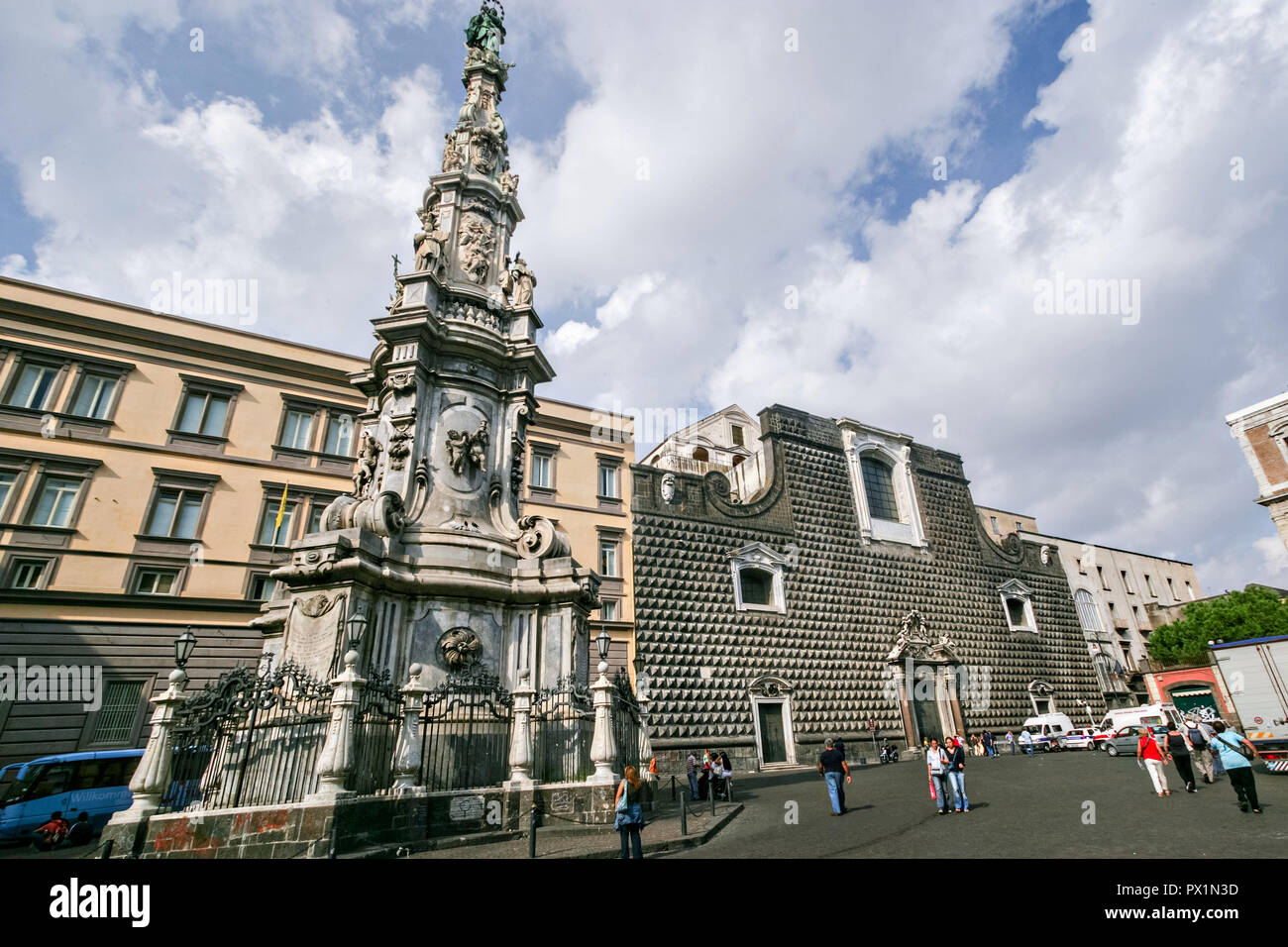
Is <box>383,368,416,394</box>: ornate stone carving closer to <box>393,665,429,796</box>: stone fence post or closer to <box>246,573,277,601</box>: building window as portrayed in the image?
<box>393,665,429,796</box>: stone fence post

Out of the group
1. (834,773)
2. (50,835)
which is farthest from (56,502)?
(834,773)

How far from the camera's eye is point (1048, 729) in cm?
2973

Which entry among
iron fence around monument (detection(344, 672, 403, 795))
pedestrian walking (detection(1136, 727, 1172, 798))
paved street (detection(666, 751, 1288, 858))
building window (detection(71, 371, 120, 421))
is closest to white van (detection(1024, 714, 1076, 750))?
paved street (detection(666, 751, 1288, 858))

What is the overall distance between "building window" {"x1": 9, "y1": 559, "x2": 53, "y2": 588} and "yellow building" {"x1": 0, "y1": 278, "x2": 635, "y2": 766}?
0.04 meters

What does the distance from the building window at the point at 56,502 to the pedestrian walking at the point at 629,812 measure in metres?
20.6

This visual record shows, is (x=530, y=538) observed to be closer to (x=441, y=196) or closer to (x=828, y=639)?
(x=441, y=196)

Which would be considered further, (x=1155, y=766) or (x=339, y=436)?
(x=339, y=436)

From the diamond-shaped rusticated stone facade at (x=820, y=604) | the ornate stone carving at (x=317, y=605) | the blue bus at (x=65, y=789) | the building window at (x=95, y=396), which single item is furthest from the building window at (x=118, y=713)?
the diamond-shaped rusticated stone facade at (x=820, y=604)

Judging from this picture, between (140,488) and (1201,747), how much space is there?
98.0 feet

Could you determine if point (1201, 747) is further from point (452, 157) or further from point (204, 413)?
point (204, 413)

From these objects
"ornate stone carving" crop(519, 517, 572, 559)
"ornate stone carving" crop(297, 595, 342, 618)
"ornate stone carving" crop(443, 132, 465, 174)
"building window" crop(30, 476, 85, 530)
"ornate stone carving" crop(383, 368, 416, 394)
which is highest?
"ornate stone carving" crop(443, 132, 465, 174)

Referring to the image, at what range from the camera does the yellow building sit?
57.6 feet

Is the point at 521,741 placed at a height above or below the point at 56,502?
below

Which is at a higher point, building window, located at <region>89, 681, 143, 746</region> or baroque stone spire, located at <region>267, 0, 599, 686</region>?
baroque stone spire, located at <region>267, 0, 599, 686</region>
